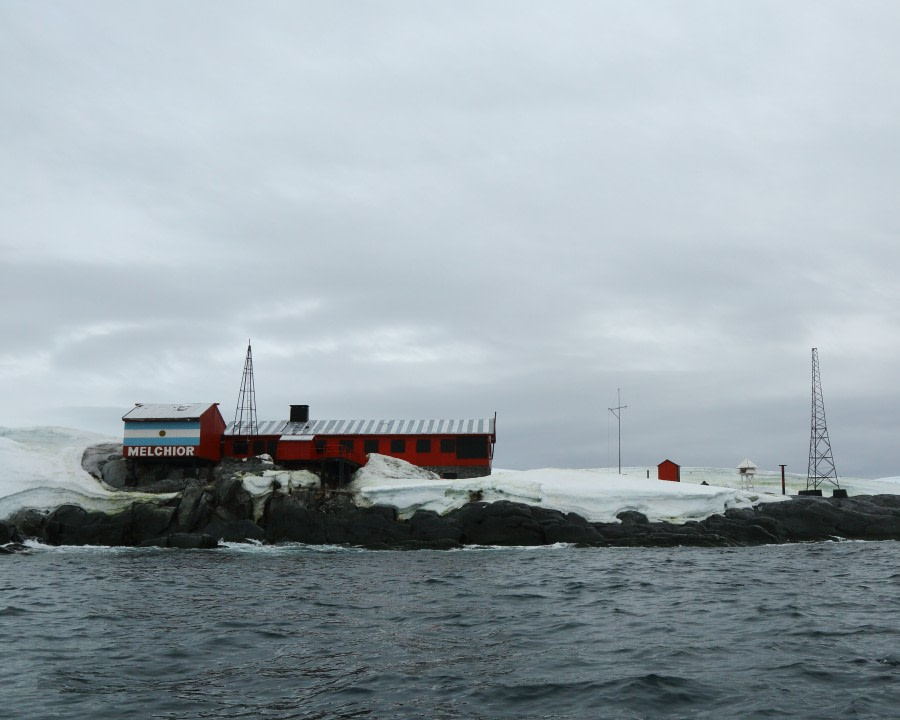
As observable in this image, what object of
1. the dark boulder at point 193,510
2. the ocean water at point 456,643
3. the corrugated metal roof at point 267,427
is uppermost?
the corrugated metal roof at point 267,427

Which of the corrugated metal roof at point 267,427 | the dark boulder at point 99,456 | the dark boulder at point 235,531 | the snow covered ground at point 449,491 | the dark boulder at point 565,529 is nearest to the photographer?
the dark boulder at point 565,529

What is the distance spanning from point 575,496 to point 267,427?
25.6m

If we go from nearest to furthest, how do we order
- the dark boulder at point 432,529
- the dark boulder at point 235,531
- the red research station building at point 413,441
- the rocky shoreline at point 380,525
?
the rocky shoreline at point 380,525, the dark boulder at point 432,529, the dark boulder at point 235,531, the red research station building at point 413,441

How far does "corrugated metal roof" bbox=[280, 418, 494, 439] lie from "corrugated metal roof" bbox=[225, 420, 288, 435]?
37cm

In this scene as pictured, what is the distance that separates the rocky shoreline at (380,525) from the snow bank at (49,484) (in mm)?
1459

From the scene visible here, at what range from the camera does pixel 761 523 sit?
139 feet

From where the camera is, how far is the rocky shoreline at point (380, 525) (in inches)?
1603

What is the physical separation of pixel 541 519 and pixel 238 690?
30.9 metres

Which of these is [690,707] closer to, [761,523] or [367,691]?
[367,691]

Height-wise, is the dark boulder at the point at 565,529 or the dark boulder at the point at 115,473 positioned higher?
the dark boulder at the point at 115,473

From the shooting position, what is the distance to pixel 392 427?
58906 mm

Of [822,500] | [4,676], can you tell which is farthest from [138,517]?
[822,500]

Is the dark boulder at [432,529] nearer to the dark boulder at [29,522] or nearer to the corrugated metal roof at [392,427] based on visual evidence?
the corrugated metal roof at [392,427]

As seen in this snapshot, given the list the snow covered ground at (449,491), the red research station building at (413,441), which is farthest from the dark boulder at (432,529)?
the red research station building at (413,441)
